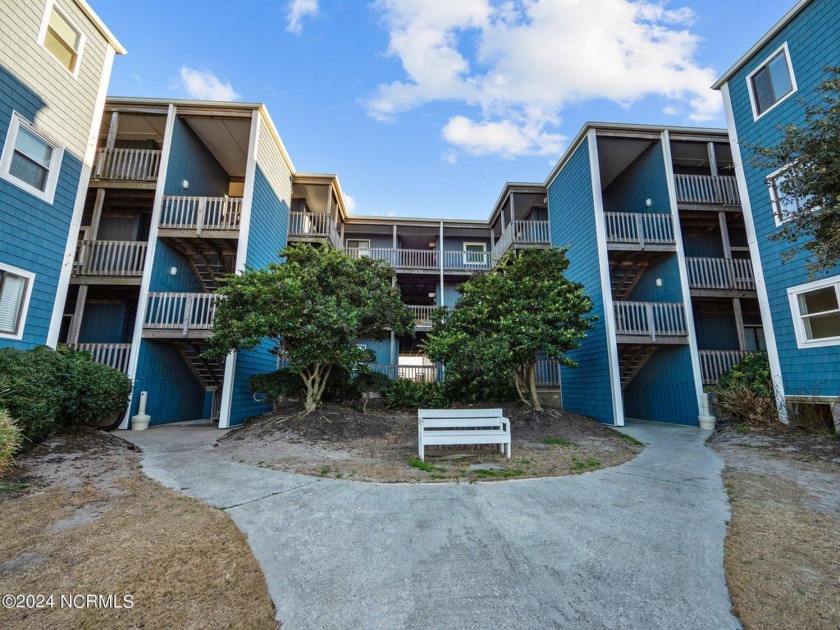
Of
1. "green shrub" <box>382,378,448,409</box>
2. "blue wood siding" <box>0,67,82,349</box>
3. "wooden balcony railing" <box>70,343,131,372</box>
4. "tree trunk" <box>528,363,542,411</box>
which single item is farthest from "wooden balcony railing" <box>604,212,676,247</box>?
"blue wood siding" <box>0,67,82,349</box>

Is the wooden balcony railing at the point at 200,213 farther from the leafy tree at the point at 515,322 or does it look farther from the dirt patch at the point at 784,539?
the dirt patch at the point at 784,539

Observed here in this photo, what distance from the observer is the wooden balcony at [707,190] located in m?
11.8

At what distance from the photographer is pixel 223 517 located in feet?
11.8

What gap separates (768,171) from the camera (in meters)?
9.49

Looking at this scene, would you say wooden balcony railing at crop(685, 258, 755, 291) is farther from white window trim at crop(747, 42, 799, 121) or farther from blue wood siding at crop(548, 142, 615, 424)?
white window trim at crop(747, 42, 799, 121)

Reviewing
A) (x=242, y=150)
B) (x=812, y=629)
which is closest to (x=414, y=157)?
(x=242, y=150)

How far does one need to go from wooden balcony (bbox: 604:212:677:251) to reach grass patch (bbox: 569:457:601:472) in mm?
7546

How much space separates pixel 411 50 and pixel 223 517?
14.4 m

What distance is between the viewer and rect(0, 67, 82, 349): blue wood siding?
7.54m

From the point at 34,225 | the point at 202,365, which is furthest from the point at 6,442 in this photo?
the point at 202,365

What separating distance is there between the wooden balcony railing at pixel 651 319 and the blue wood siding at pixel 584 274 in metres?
0.55

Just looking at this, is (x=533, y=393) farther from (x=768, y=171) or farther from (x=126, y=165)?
(x=126, y=165)

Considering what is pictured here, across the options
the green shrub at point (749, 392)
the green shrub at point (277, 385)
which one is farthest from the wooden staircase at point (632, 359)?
the green shrub at point (277, 385)

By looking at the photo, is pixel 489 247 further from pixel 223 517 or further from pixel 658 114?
pixel 223 517
